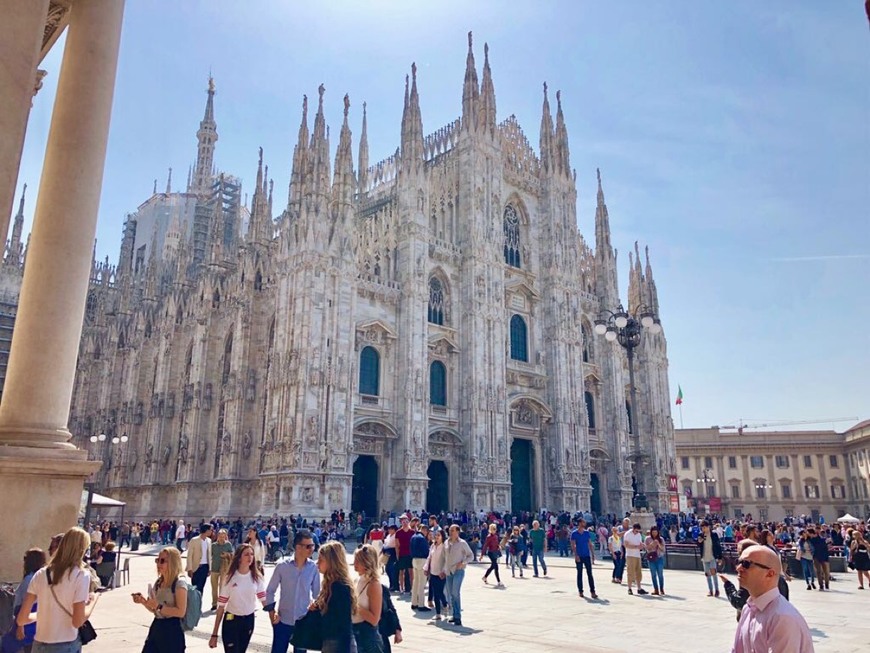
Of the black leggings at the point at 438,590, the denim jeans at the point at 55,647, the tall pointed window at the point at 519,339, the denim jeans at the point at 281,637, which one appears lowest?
the black leggings at the point at 438,590

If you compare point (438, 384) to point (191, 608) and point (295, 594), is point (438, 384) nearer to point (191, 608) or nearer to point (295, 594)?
point (295, 594)

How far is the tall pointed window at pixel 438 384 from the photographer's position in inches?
1438

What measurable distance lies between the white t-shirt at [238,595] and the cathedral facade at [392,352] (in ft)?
75.4

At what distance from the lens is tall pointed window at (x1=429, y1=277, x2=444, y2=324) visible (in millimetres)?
37906

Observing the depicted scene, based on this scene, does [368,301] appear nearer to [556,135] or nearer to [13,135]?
[556,135]

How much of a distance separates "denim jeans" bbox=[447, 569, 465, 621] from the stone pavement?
24cm

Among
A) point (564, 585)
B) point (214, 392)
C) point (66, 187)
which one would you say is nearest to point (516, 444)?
point (214, 392)

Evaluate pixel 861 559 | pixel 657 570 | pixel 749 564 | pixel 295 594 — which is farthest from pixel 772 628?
pixel 861 559

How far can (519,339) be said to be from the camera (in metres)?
42.4

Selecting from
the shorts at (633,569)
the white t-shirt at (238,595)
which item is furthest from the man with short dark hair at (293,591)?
the shorts at (633,569)

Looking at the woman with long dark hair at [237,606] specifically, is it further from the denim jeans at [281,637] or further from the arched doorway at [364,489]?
the arched doorway at [364,489]

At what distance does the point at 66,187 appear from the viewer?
753 centimetres

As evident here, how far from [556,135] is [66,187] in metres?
44.1

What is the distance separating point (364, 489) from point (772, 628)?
31.1m
